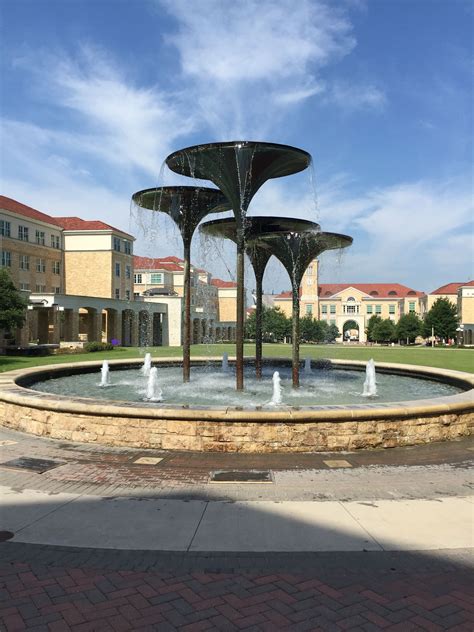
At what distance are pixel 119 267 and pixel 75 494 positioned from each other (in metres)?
54.4

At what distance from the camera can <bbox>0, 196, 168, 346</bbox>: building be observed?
4744cm

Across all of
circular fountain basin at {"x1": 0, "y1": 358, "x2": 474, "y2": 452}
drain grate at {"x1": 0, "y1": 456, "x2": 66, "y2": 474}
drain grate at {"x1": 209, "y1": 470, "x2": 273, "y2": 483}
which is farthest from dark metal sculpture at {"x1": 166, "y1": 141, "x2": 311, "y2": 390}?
drain grate at {"x1": 0, "y1": 456, "x2": 66, "y2": 474}

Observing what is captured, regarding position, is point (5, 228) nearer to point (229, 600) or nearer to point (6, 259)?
point (6, 259)

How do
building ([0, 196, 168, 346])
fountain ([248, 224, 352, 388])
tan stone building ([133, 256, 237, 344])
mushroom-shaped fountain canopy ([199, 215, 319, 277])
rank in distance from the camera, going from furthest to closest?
tan stone building ([133, 256, 237, 344]) → building ([0, 196, 168, 346]) → mushroom-shaped fountain canopy ([199, 215, 319, 277]) → fountain ([248, 224, 352, 388])

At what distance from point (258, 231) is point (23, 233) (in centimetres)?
3968

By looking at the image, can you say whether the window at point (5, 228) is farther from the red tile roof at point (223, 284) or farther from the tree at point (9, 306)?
the red tile roof at point (223, 284)

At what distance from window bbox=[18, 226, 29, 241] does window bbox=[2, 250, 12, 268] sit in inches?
96.2

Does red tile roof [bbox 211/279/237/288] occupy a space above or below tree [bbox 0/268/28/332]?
above

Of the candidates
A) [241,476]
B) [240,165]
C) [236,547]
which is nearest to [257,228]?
[240,165]

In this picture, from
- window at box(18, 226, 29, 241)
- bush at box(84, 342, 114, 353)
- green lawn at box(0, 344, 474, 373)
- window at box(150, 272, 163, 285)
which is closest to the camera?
green lawn at box(0, 344, 474, 373)

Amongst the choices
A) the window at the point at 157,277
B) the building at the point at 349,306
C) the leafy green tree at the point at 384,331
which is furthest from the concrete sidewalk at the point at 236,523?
the building at the point at 349,306

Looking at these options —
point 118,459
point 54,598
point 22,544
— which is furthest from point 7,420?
point 54,598

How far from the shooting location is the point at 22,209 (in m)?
51.3

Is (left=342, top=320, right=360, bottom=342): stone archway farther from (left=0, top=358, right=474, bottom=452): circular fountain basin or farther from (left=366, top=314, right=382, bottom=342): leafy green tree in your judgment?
(left=0, top=358, right=474, bottom=452): circular fountain basin
